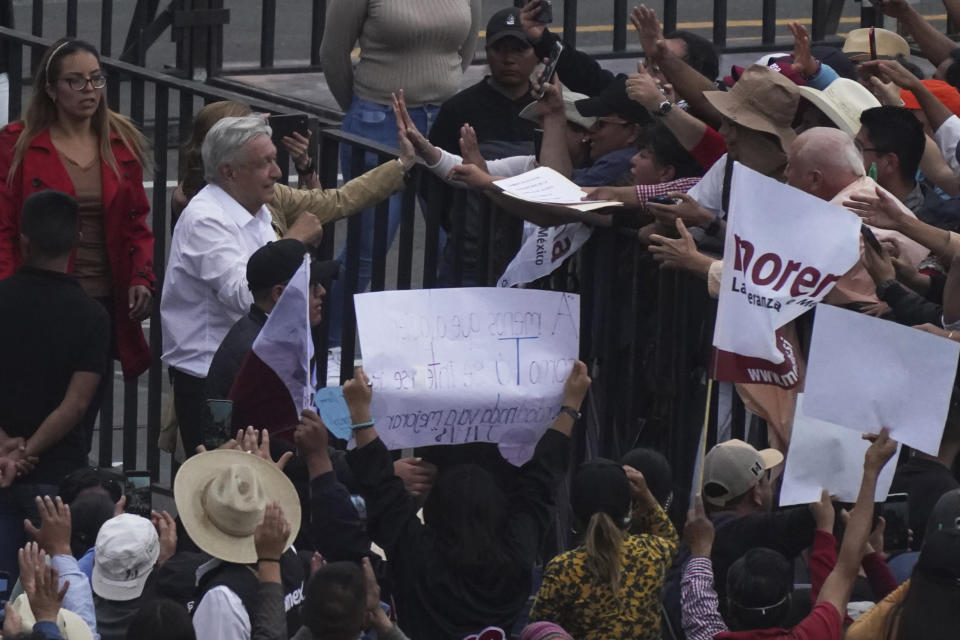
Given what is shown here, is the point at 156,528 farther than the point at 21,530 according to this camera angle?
No

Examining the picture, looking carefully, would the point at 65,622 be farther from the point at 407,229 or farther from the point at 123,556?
the point at 407,229

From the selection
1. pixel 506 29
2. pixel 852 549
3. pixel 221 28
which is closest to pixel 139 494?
pixel 852 549

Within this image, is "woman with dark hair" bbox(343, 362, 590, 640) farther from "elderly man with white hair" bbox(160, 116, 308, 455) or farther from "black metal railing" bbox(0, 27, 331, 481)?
"black metal railing" bbox(0, 27, 331, 481)

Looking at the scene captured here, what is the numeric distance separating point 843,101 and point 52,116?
10.4 ft

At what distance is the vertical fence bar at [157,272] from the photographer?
8.99m

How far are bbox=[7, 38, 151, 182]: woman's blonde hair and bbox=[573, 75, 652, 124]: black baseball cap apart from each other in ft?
6.06

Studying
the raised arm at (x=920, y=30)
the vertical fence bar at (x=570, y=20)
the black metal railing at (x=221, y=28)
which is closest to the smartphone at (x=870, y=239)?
the raised arm at (x=920, y=30)

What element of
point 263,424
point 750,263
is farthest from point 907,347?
point 263,424

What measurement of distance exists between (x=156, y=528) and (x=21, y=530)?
3.84 ft

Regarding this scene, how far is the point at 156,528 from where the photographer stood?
21.8 ft

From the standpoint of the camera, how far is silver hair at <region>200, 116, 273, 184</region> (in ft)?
26.2

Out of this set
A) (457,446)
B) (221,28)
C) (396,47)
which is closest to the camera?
(457,446)

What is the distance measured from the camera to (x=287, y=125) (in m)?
8.59

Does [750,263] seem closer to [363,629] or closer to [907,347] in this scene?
[907,347]
